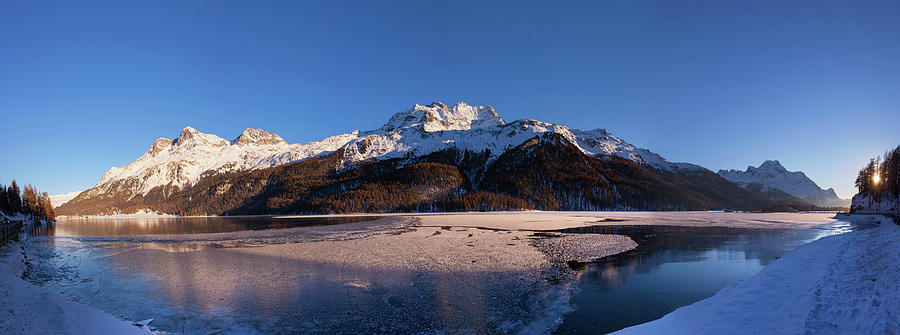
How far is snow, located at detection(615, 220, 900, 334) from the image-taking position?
330 inches

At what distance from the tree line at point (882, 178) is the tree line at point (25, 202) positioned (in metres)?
215

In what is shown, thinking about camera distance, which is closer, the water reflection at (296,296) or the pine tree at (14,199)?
the water reflection at (296,296)

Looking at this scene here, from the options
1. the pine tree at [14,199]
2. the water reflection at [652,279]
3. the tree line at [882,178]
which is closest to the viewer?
the water reflection at [652,279]

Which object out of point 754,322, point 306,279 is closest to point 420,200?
point 306,279

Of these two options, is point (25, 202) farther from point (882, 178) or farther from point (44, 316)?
point (882, 178)

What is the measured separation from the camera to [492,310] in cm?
1543

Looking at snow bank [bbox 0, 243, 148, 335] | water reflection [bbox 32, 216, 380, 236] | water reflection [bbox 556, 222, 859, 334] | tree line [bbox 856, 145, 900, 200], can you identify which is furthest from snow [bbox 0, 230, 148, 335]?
tree line [bbox 856, 145, 900, 200]

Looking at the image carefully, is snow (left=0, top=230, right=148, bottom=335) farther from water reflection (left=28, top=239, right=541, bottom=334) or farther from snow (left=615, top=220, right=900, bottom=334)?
snow (left=615, top=220, right=900, bottom=334)

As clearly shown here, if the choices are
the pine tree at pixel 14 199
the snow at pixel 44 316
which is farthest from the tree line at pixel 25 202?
the snow at pixel 44 316

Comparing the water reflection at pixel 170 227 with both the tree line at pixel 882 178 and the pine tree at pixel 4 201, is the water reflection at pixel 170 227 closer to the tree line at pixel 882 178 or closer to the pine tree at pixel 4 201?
the pine tree at pixel 4 201

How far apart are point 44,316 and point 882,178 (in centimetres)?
14565

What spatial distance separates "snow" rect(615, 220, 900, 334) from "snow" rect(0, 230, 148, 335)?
16.6 metres

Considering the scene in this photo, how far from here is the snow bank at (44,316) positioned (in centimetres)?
995

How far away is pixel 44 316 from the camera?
10.9m
